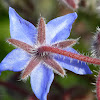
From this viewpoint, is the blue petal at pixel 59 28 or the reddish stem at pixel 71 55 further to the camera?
the blue petal at pixel 59 28

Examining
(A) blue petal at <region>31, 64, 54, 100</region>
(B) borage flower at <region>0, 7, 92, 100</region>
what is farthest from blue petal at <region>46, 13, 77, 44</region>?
(A) blue petal at <region>31, 64, 54, 100</region>

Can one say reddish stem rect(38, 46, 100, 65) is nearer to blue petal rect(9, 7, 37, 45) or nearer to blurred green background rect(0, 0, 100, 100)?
blue petal rect(9, 7, 37, 45)

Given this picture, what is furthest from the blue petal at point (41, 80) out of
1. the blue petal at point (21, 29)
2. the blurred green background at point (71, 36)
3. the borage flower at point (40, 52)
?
the blurred green background at point (71, 36)

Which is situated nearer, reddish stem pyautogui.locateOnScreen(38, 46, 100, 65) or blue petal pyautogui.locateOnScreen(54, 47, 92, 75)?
reddish stem pyautogui.locateOnScreen(38, 46, 100, 65)

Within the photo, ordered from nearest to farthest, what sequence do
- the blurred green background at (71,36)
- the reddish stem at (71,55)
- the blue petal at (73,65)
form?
1. the reddish stem at (71,55)
2. the blue petal at (73,65)
3. the blurred green background at (71,36)

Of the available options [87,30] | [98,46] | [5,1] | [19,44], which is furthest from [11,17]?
[87,30]

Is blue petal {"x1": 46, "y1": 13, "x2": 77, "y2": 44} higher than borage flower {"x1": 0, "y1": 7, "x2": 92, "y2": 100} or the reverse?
higher

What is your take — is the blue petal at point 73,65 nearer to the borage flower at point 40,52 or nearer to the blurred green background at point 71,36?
the borage flower at point 40,52
